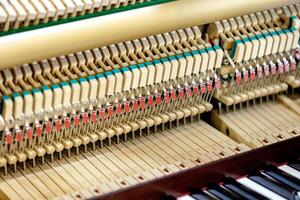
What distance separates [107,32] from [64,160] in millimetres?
836

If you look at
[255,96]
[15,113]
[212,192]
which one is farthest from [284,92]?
[15,113]

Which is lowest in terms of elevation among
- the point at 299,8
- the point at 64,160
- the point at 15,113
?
the point at 64,160

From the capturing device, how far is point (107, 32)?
471 centimetres

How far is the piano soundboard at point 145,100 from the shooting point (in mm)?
4629

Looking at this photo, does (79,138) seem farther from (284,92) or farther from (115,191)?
Answer: (284,92)

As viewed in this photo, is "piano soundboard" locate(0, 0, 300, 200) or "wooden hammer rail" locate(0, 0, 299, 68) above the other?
"wooden hammer rail" locate(0, 0, 299, 68)

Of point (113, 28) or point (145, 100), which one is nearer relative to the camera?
point (113, 28)

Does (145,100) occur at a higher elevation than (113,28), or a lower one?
lower

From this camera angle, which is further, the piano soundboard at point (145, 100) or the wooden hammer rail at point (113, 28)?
the piano soundboard at point (145, 100)

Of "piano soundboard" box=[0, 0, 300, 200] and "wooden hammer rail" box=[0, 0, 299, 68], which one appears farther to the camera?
"piano soundboard" box=[0, 0, 300, 200]

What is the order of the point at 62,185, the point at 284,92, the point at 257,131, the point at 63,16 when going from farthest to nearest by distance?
the point at 284,92 → the point at 257,131 → the point at 62,185 → the point at 63,16

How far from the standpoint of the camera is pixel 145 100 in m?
5.18

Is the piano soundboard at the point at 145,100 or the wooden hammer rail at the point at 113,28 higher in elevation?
the wooden hammer rail at the point at 113,28

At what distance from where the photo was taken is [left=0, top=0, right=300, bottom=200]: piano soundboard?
4.63 m
